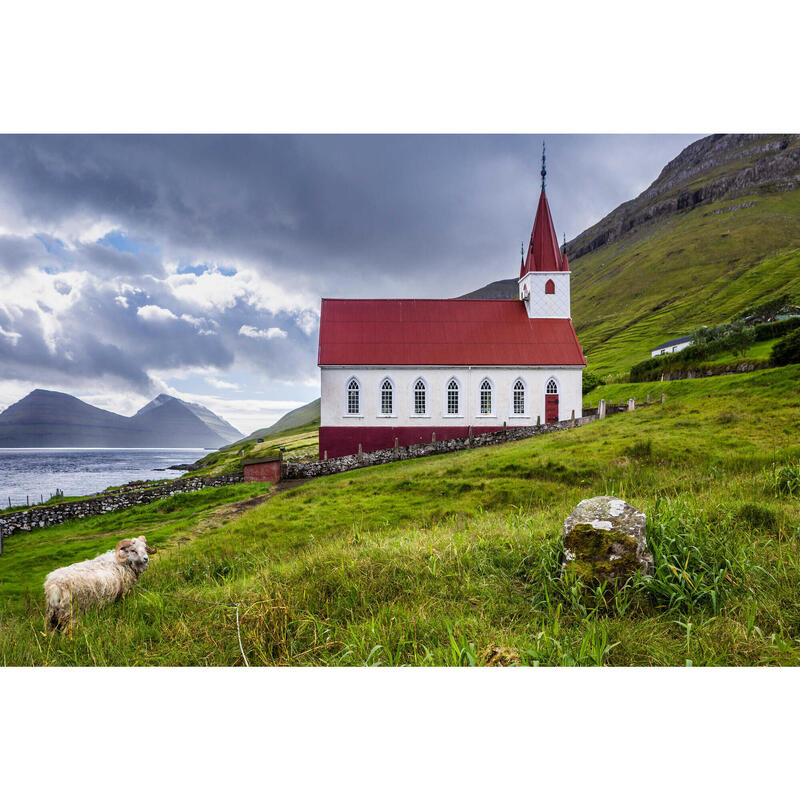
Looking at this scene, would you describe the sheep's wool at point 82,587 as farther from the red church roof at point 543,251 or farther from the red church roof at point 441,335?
the red church roof at point 543,251

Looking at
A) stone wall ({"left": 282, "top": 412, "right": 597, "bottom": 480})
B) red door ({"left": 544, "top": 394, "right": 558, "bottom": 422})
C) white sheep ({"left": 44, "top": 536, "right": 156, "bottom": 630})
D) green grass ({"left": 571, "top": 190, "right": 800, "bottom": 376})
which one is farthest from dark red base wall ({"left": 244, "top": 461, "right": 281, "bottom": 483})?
green grass ({"left": 571, "top": 190, "right": 800, "bottom": 376})

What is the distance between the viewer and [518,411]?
2128 cm

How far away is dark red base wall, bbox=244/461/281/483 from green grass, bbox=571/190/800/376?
49.8 meters

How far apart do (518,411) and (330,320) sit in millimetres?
11128

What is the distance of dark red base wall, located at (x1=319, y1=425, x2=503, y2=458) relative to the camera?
66.1ft

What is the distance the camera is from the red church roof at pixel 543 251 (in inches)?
914

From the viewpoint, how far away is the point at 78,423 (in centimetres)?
1542

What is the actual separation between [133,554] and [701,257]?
12459cm

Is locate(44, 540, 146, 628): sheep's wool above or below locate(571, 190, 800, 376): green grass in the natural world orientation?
below

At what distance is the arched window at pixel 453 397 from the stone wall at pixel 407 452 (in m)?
3.44

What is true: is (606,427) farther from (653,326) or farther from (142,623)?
(653,326)

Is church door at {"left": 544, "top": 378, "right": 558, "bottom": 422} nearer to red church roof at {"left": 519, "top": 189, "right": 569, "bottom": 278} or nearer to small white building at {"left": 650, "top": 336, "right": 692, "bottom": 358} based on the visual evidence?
red church roof at {"left": 519, "top": 189, "right": 569, "bottom": 278}

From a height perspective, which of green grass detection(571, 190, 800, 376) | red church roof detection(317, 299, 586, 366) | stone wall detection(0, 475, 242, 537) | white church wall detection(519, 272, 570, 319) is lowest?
stone wall detection(0, 475, 242, 537)

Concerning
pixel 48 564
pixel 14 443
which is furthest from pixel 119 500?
pixel 48 564
